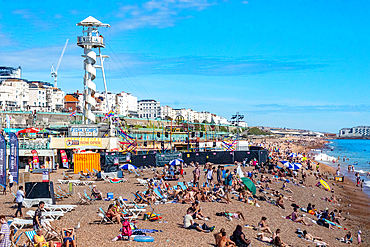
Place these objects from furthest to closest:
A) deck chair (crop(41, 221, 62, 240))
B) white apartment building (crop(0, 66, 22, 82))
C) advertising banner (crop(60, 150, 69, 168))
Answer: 1. white apartment building (crop(0, 66, 22, 82))
2. advertising banner (crop(60, 150, 69, 168))
3. deck chair (crop(41, 221, 62, 240))

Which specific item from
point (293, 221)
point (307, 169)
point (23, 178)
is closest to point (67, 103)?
point (307, 169)

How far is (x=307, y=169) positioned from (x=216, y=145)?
11408mm

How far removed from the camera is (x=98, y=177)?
22438 mm

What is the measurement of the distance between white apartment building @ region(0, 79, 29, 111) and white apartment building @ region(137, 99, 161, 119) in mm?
67923

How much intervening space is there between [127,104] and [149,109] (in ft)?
55.5

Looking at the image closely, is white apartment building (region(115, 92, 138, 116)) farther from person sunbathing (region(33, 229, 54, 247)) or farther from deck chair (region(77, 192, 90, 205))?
person sunbathing (region(33, 229, 54, 247))

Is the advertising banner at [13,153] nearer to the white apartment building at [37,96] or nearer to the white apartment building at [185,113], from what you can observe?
the white apartment building at [37,96]

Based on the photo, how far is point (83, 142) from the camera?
1151 inches

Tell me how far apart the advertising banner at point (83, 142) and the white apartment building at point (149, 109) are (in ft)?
429

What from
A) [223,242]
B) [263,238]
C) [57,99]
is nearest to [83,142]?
[263,238]

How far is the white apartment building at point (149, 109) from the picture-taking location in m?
162

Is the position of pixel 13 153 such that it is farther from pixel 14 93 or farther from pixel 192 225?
pixel 14 93

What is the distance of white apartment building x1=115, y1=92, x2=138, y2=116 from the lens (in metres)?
143

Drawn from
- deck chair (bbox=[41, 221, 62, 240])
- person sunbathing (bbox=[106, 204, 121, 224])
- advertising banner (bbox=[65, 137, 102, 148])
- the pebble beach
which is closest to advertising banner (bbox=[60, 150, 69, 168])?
advertising banner (bbox=[65, 137, 102, 148])
